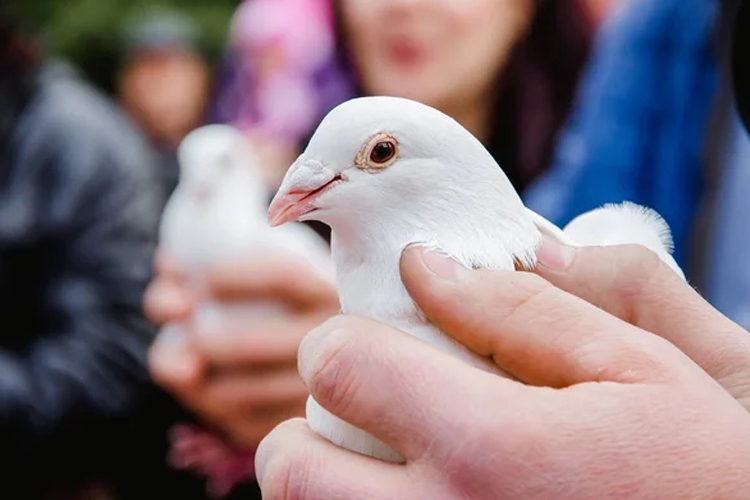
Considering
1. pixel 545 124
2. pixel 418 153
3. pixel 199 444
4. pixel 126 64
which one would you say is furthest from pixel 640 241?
pixel 126 64

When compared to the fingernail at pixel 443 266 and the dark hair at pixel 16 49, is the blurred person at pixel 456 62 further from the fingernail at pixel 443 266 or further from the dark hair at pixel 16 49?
the fingernail at pixel 443 266

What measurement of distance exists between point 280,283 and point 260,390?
177 mm

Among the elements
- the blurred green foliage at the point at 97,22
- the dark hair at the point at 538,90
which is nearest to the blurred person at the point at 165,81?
the blurred green foliage at the point at 97,22

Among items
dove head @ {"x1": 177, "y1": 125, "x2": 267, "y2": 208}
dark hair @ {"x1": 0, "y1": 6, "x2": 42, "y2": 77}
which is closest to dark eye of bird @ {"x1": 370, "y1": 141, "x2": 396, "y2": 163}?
dove head @ {"x1": 177, "y1": 125, "x2": 267, "y2": 208}

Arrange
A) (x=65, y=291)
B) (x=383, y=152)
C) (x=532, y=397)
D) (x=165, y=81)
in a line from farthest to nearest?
1. (x=165, y=81)
2. (x=65, y=291)
3. (x=383, y=152)
4. (x=532, y=397)

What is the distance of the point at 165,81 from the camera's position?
162 inches

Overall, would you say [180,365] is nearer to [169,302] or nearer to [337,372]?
[169,302]

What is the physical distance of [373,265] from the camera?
0.65 m

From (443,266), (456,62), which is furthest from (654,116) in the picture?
(443,266)

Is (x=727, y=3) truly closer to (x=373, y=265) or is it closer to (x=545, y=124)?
(x=373, y=265)

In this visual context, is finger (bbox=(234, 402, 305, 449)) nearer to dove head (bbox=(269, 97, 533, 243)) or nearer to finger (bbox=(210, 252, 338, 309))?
finger (bbox=(210, 252, 338, 309))

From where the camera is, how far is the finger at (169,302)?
158 centimetres

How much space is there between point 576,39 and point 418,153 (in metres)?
1.09

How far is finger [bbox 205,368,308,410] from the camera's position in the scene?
1.50 metres
